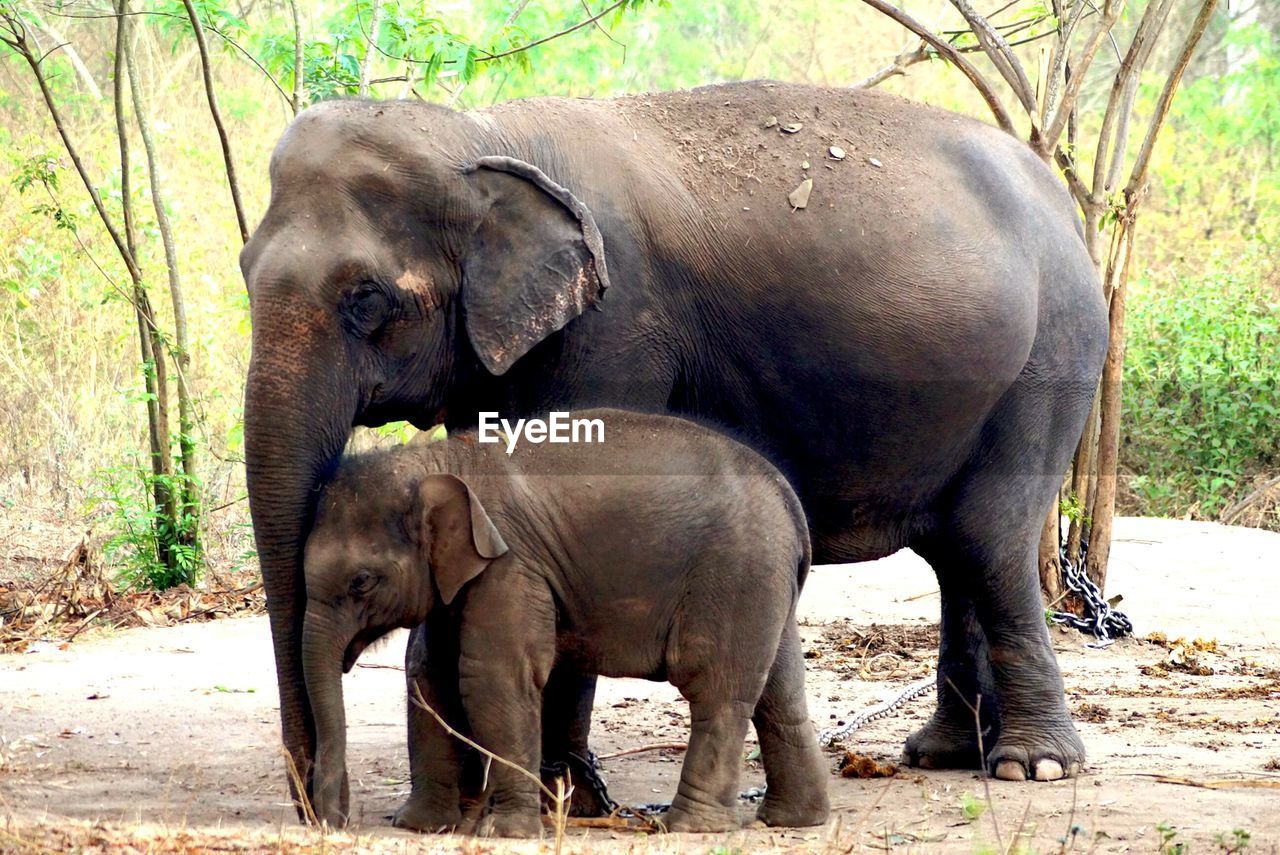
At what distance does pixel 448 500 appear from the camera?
15.1ft

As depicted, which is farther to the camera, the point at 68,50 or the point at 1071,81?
the point at 68,50

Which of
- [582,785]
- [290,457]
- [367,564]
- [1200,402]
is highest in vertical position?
[290,457]

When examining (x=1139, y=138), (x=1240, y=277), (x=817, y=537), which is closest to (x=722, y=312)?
(x=817, y=537)

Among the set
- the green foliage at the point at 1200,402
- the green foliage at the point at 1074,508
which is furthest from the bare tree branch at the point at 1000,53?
the green foliage at the point at 1200,402

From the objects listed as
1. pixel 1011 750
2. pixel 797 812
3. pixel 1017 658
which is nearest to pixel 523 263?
pixel 797 812

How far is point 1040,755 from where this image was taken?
5.78 metres

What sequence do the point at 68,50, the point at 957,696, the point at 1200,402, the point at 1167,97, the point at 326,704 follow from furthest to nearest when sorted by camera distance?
the point at 68,50 → the point at 1200,402 → the point at 1167,97 → the point at 957,696 → the point at 326,704

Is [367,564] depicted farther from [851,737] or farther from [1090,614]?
[1090,614]

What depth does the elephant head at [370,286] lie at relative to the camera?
4.57 metres

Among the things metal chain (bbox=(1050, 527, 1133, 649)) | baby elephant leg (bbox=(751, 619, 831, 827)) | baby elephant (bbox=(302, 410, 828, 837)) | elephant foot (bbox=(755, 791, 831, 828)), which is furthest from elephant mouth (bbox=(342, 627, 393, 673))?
metal chain (bbox=(1050, 527, 1133, 649))

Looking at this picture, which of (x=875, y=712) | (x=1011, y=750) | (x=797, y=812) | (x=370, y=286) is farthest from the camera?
(x=875, y=712)

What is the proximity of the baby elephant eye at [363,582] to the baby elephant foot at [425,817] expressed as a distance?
2.11ft

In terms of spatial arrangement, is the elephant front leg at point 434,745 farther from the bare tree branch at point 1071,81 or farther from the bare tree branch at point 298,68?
the bare tree branch at point 298,68

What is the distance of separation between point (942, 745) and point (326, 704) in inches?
96.8
